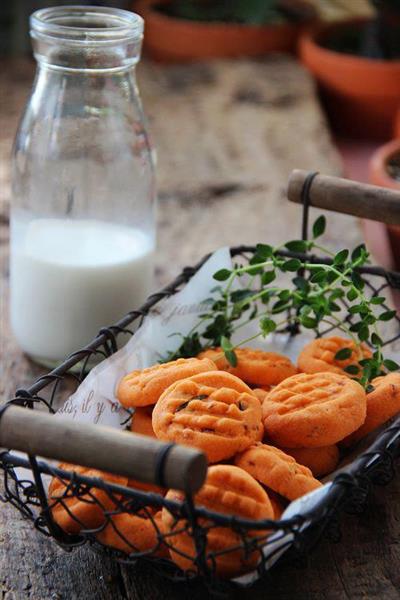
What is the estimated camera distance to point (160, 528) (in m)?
0.62

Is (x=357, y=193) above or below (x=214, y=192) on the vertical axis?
above

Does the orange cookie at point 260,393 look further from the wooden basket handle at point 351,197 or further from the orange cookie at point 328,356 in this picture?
the wooden basket handle at point 351,197

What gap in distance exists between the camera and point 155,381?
2.38 ft

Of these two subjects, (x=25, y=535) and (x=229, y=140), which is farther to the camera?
(x=229, y=140)

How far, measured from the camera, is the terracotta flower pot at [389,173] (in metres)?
1.27

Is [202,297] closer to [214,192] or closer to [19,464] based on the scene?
[19,464]

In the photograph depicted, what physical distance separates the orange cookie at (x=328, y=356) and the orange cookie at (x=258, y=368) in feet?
0.05

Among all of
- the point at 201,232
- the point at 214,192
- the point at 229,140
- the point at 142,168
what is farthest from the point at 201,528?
the point at 229,140

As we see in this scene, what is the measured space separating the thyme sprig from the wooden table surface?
118 mm

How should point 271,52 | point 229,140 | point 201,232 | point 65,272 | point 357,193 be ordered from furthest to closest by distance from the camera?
point 271,52, point 229,140, point 201,232, point 65,272, point 357,193

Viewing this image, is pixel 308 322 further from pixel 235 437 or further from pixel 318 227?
pixel 235 437

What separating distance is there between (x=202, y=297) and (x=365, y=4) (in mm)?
1644

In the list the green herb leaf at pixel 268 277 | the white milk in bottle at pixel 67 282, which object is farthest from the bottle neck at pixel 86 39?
the green herb leaf at pixel 268 277

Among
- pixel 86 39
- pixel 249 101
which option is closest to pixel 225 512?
pixel 86 39
